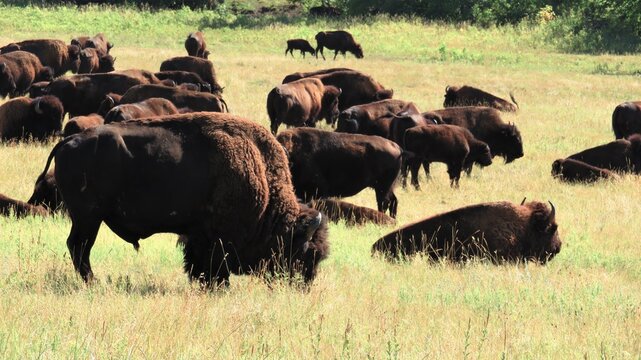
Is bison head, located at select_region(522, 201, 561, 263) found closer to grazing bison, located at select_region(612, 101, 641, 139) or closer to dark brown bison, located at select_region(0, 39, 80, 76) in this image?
grazing bison, located at select_region(612, 101, 641, 139)

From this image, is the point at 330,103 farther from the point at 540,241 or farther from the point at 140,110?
the point at 540,241

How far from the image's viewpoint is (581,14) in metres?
54.3

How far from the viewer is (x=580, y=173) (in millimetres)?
15711

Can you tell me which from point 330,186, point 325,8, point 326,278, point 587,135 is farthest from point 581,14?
point 326,278

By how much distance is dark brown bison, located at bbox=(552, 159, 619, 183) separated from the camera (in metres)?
15.7

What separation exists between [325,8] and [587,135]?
45.5m

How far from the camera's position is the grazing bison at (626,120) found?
19766 mm

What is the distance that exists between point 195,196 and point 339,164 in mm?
5264

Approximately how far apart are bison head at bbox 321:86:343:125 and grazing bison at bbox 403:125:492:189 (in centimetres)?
470

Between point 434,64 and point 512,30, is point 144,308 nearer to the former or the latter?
point 434,64

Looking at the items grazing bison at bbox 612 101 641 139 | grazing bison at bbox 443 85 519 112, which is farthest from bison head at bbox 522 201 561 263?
grazing bison at bbox 443 85 519 112

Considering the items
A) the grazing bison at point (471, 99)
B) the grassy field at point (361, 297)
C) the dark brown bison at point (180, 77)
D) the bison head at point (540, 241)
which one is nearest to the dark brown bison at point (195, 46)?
the dark brown bison at point (180, 77)

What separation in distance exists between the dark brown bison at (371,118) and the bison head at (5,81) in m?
8.96

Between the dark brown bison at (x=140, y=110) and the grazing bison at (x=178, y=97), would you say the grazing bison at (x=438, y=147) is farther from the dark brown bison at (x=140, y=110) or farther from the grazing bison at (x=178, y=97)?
the dark brown bison at (x=140, y=110)
